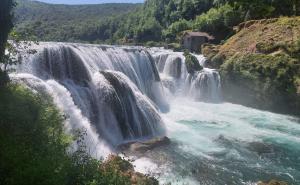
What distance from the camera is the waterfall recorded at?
38969 mm

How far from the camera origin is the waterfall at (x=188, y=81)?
3897 centimetres

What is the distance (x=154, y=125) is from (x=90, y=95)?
491 centimetres

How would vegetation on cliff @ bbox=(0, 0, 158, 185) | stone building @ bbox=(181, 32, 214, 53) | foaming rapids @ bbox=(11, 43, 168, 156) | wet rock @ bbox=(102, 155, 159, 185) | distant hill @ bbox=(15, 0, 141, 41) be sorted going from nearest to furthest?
vegetation on cliff @ bbox=(0, 0, 158, 185), wet rock @ bbox=(102, 155, 159, 185), foaming rapids @ bbox=(11, 43, 168, 156), stone building @ bbox=(181, 32, 214, 53), distant hill @ bbox=(15, 0, 141, 41)

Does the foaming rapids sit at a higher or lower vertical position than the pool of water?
higher

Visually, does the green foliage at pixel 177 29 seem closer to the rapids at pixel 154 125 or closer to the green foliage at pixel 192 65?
the green foliage at pixel 192 65

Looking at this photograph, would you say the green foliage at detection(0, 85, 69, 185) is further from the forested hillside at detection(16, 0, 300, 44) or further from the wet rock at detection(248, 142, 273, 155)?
the forested hillside at detection(16, 0, 300, 44)

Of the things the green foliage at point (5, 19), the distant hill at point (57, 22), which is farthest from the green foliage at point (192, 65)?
the distant hill at point (57, 22)

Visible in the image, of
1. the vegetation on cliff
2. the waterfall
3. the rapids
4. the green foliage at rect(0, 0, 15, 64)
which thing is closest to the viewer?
the vegetation on cliff

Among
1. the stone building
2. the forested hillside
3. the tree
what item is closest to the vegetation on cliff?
the tree

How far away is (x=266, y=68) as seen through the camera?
35.0m

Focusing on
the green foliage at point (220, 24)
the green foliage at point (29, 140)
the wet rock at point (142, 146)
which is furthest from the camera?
the green foliage at point (220, 24)

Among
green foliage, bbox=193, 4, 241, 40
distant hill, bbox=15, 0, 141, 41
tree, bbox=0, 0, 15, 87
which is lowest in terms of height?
distant hill, bbox=15, 0, 141, 41

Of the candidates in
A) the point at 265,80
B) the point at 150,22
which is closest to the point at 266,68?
the point at 265,80

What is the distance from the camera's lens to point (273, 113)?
113 feet
